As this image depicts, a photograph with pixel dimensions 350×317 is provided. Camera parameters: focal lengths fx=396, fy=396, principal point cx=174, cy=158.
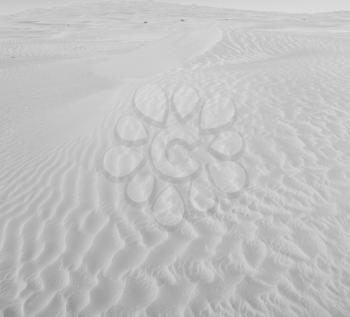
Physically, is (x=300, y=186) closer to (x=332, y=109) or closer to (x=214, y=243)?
(x=214, y=243)

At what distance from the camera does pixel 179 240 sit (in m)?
3.74

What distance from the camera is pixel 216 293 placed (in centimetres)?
308

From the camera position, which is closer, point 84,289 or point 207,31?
point 84,289

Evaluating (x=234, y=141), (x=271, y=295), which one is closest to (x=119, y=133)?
(x=234, y=141)

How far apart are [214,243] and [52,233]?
1.70 metres

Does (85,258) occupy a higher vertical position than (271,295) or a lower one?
lower

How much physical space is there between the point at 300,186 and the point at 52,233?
8.86ft

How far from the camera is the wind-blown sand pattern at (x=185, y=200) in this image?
3.15m

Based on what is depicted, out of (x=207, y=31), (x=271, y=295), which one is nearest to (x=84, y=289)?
(x=271, y=295)

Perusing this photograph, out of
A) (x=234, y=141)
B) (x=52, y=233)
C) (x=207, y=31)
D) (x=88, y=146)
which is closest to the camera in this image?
(x=52, y=233)

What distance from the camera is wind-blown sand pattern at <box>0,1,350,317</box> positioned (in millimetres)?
3146

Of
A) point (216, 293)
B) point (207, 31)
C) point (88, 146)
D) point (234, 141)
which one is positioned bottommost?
point (207, 31)

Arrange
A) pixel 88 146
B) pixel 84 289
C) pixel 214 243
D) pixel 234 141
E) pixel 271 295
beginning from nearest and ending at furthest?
pixel 271 295 → pixel 84 289 → pixel 214 243 → pixel 234 141 → pixel 88 146

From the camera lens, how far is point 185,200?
438cm
